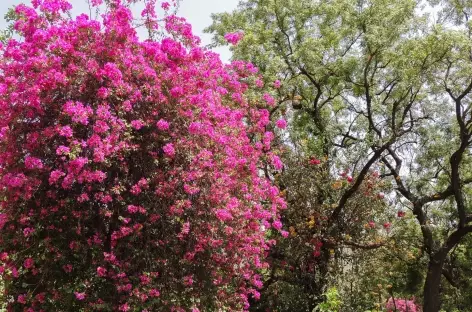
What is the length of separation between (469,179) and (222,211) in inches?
379

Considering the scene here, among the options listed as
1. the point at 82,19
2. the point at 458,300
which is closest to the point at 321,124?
the point at 82,19

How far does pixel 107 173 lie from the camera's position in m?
5.48

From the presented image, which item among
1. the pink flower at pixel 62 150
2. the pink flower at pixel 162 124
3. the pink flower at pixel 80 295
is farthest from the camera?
the pink flower at pixel 162 124

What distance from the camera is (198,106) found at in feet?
19.7

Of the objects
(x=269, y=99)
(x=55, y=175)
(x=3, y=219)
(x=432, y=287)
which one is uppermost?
(x=269, y=99)

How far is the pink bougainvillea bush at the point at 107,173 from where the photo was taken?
5.27 metres

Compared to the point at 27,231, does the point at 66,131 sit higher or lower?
higher

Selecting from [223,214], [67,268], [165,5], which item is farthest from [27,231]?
[165,5]

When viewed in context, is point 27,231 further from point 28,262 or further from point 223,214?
point 223,214

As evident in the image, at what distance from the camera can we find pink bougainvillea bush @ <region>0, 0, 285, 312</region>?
5273 mm

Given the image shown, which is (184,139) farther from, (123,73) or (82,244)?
(82,244)

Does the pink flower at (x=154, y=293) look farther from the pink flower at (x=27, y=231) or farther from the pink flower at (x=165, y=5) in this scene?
the pink flower at (x=165, y=5)

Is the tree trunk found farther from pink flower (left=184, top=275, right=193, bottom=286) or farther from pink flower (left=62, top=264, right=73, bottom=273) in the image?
pink flower (left=62, top=264, right=73, bottom=273)

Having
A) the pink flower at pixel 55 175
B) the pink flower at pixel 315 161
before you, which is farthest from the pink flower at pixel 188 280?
the pink flower at pixel 315 161
